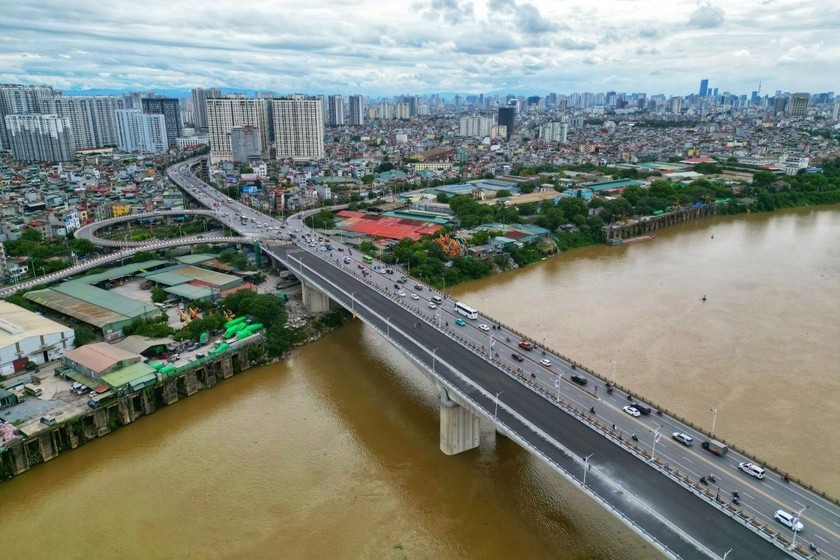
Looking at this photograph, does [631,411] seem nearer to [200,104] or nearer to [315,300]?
[315,300]

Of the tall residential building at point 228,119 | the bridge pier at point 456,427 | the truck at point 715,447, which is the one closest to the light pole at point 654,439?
the truck at point 715,447

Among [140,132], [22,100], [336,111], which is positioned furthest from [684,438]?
[336,111]

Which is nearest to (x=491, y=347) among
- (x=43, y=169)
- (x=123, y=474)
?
(x=123, y=474)

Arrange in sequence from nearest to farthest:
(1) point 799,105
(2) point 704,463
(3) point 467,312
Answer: (2) point 704,463, (3) point 467,312, (1) point 799,105

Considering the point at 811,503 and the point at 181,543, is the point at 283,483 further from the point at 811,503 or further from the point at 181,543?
the point at 811,503

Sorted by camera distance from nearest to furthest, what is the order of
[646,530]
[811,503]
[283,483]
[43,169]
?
[646,530], [811,503], [283,483], [43,169]
